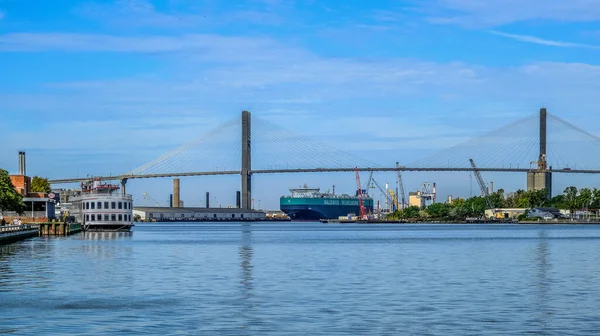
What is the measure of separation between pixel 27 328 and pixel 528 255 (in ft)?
122

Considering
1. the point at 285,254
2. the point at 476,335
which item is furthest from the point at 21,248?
the point at 476,335

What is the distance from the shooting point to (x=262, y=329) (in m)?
24.3

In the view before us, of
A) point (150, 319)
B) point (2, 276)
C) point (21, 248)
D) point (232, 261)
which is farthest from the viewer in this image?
point (21, 248)

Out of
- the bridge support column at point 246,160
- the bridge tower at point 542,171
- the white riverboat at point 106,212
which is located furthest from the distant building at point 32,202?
the bridge tower at point 542,171

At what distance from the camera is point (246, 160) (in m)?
182

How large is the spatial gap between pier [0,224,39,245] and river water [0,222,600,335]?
1212 cm

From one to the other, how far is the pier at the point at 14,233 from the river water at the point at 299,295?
12.1 meters

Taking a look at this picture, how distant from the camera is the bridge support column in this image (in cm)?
18025

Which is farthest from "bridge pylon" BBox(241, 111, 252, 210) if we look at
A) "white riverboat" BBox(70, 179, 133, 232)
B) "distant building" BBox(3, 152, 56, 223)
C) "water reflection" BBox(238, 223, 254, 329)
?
"water reflection" BBox(238, 223, 254, 329)

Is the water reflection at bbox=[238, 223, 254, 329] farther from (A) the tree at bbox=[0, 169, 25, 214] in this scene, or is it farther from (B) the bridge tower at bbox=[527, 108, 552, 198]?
(B) the bridge tower at bbox=[527, 108, 552, 198]

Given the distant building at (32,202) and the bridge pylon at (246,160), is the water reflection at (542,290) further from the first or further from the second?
the bridge pylon at (246,160)

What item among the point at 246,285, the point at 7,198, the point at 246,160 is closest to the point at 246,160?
the point at 246,160

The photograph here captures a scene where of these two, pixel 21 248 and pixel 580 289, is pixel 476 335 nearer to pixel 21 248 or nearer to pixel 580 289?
pixel 580 289

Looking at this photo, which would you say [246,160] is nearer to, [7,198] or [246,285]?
[7,198]
